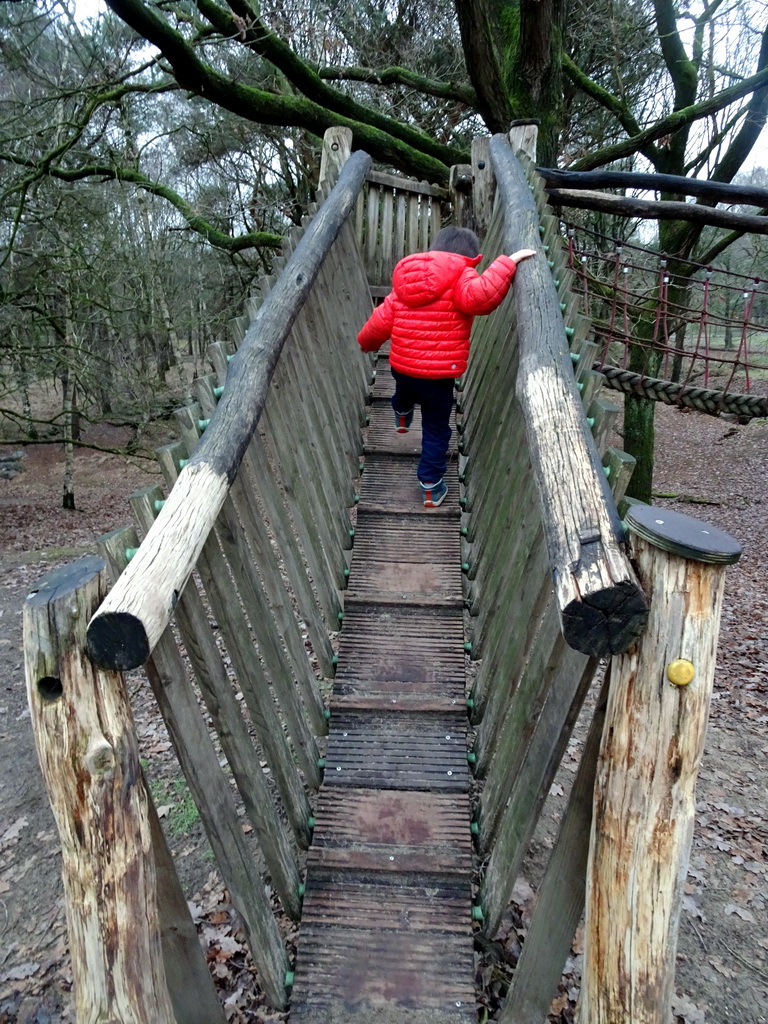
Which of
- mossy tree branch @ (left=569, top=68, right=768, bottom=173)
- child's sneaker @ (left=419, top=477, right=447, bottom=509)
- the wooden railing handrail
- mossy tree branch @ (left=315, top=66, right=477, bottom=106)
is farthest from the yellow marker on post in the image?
mossy tree branch @ (left=315, top=66, right=477, bottom=106)

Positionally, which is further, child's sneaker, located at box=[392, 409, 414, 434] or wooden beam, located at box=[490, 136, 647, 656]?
child's sneaker, located at box=[392, 409, 414, 434]

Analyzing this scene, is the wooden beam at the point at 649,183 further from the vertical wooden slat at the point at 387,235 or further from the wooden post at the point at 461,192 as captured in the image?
the vertical wooden slat at the point at 387,235

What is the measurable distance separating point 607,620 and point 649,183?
542cm

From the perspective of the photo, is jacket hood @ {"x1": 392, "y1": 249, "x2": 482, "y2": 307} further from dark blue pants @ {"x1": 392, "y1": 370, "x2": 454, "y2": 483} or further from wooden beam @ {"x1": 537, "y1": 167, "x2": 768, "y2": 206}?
wooden beam @ {"x1": 537, "y1": 167, "x2": 768, "y2": 206}

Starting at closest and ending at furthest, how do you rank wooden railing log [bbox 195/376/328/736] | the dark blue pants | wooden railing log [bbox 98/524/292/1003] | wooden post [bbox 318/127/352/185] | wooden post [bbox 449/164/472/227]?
wooden railing log [bbox 98/524/292/1003] → wooden railing log [bbox 195/376/328/736] → the dark blue pants → wooden post [bbox 318/127/352/185] → wooden post [bbox 449/164/472/227]

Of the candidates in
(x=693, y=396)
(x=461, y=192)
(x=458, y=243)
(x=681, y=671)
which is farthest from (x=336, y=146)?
(x=681, y=671)

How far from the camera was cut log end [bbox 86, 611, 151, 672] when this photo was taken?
1241 millimetres

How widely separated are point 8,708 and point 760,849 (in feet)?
16.1

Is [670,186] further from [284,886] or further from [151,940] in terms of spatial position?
[151,940]

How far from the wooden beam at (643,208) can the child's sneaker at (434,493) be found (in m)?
3.04

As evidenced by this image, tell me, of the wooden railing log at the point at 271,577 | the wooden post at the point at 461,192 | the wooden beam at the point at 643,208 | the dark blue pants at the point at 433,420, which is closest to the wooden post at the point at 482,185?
the wooden post at the point at 461,192

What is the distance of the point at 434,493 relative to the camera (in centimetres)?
384

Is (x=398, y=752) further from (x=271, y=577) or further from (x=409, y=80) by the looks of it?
(x=409, y=80)

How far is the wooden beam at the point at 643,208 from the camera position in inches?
216
